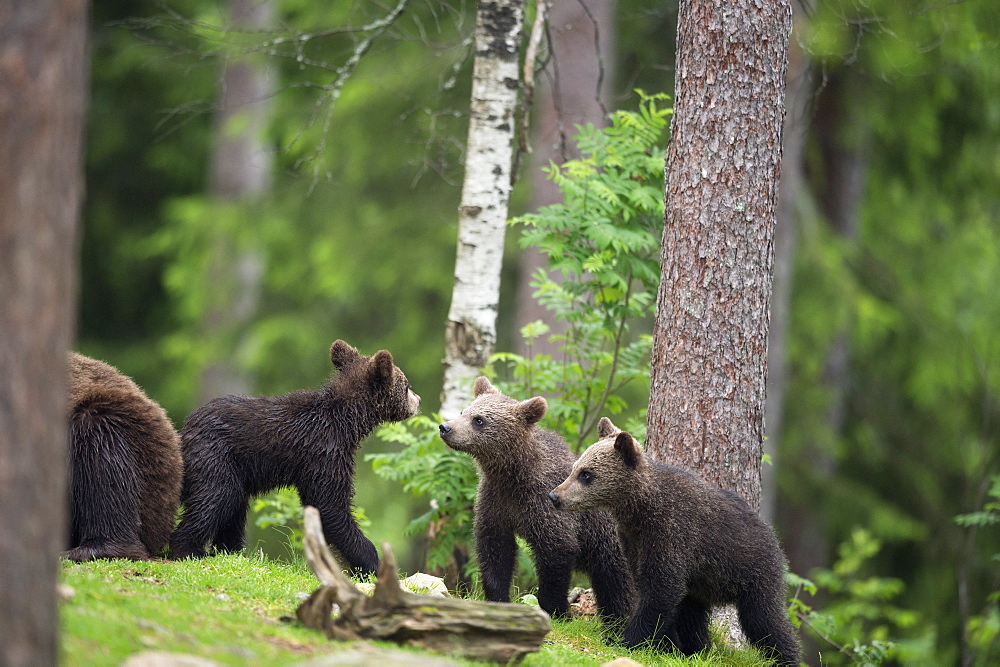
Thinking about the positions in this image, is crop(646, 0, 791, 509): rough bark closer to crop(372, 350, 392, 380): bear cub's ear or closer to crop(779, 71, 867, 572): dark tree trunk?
crop(372, 350, 392, 380): bear cub's ear

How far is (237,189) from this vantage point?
61.7 feet

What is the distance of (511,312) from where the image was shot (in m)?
17.5

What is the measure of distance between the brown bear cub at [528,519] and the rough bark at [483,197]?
2.21 metres

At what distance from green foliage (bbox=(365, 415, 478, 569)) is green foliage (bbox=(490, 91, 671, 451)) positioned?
0.83 m

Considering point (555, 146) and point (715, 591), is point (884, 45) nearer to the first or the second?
point (555, 146)

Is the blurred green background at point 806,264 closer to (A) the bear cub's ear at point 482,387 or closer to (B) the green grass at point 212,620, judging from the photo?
(A) the bear cub's ear at point 482,387

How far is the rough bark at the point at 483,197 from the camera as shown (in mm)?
9344

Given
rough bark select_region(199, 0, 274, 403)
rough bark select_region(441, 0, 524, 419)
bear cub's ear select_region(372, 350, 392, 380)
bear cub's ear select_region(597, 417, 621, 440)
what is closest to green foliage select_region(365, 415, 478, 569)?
rough bark select_region(441, 0, 524, 419)

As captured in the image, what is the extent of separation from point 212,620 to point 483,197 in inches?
208

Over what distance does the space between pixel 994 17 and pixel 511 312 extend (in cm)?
873

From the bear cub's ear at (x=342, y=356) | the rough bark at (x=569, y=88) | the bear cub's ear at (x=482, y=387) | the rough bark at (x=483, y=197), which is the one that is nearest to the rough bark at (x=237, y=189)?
the rough bark at (x=569, y=88)

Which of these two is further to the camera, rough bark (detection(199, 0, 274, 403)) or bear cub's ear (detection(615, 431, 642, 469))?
rough bark (detection(199, 0, 274, 403))

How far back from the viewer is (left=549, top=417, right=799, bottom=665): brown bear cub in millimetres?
6418

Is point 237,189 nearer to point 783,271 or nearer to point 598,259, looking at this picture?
point 783,271
